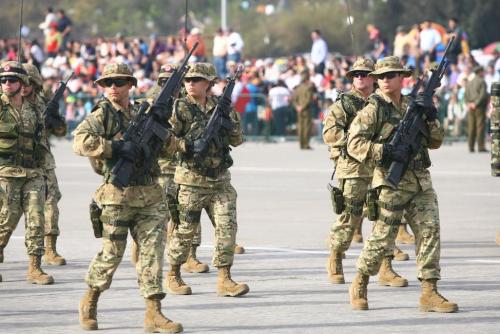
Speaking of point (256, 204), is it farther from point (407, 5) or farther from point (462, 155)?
point (407, 5)

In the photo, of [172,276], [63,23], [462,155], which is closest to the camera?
[172,276]

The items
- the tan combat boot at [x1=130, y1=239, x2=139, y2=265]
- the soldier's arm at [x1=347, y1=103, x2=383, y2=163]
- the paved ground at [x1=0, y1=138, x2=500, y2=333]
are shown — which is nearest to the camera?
the paved ground at [x1=0, y1=138, x2=500, y2=333]

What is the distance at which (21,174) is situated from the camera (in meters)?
13.2

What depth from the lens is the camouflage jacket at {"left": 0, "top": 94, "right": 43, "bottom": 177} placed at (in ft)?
43.0

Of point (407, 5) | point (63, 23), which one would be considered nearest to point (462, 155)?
point (63, 23)

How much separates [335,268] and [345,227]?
379mm

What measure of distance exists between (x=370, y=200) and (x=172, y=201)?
229 centimetres

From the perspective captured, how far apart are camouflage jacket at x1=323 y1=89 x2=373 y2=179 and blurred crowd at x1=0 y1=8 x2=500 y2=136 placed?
16.3 meters

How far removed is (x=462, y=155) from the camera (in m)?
30.6

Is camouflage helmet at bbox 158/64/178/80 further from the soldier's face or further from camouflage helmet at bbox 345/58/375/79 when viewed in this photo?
the soldier's face

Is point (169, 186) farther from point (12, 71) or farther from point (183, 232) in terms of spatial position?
point (12, 71)

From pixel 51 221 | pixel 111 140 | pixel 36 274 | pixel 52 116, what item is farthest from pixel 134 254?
pixel 111 140

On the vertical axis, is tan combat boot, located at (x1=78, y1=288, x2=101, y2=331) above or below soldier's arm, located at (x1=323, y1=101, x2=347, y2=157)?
below

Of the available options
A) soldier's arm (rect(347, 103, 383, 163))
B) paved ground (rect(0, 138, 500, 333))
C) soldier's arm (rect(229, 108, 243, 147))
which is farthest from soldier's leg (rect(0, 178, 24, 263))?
soldier's arm (rect(347, 103, 383, 163))
